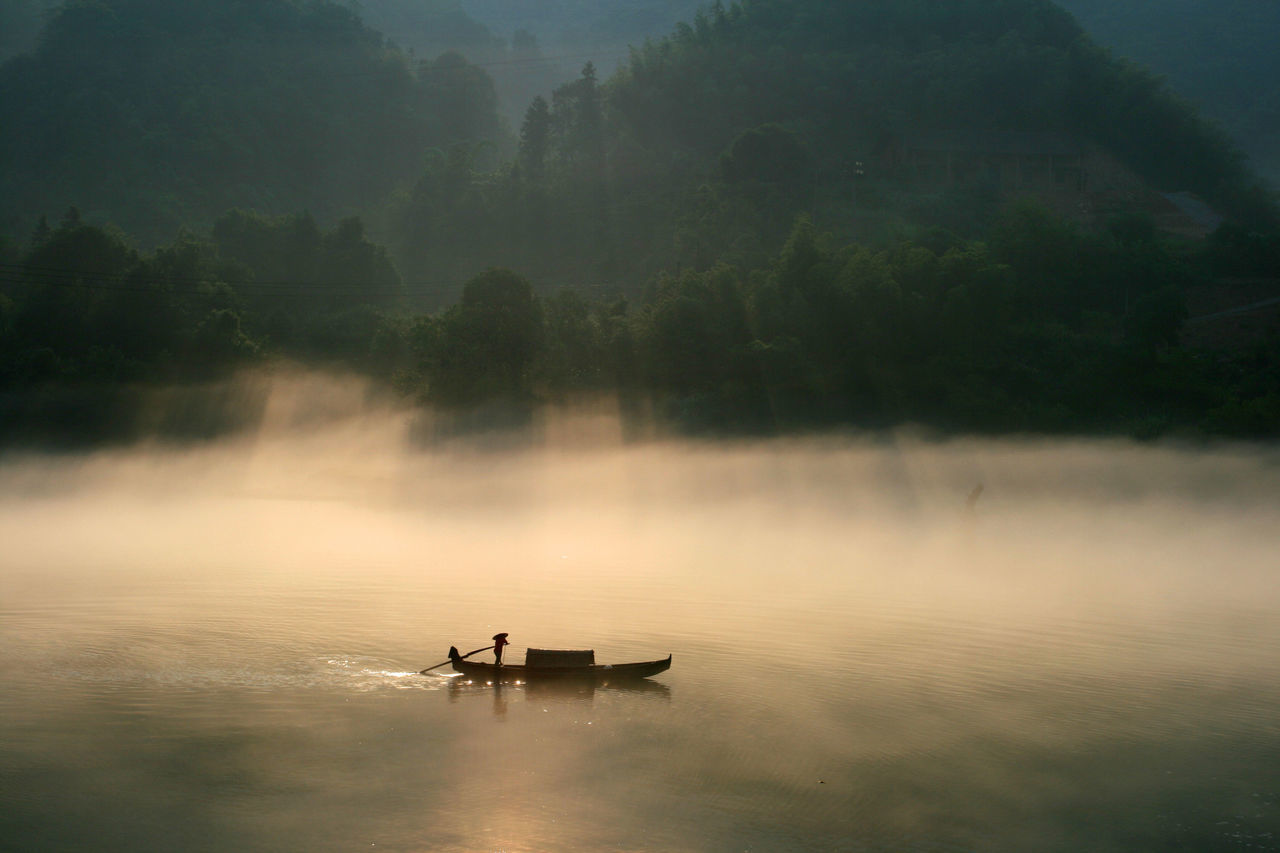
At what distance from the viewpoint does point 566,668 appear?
696 inches

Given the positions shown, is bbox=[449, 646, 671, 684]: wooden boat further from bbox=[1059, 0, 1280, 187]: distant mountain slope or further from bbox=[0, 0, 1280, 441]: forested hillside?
bbox=[1059, 0, 1280, 187]: distant mountain slope

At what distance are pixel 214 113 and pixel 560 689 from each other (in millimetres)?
92185

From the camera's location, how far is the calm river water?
1351 centimetres

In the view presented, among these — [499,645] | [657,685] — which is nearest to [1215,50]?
[657,685]

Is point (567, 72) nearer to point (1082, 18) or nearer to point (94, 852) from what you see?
point (1082, 18)

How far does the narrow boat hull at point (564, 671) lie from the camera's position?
58.1 ft

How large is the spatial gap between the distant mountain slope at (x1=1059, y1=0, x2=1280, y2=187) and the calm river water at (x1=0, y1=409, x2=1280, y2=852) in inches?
2620

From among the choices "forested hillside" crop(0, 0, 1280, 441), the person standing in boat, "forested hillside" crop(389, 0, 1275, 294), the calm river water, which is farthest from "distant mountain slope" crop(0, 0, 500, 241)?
the person standing in boat

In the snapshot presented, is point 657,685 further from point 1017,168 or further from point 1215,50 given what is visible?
point 1215,50

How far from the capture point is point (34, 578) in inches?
1028

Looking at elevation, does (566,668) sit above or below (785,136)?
below

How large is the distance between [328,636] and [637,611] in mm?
6272

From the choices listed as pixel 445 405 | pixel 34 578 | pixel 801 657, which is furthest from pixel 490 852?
pixel 445 405

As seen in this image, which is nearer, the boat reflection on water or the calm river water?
the calm river water
